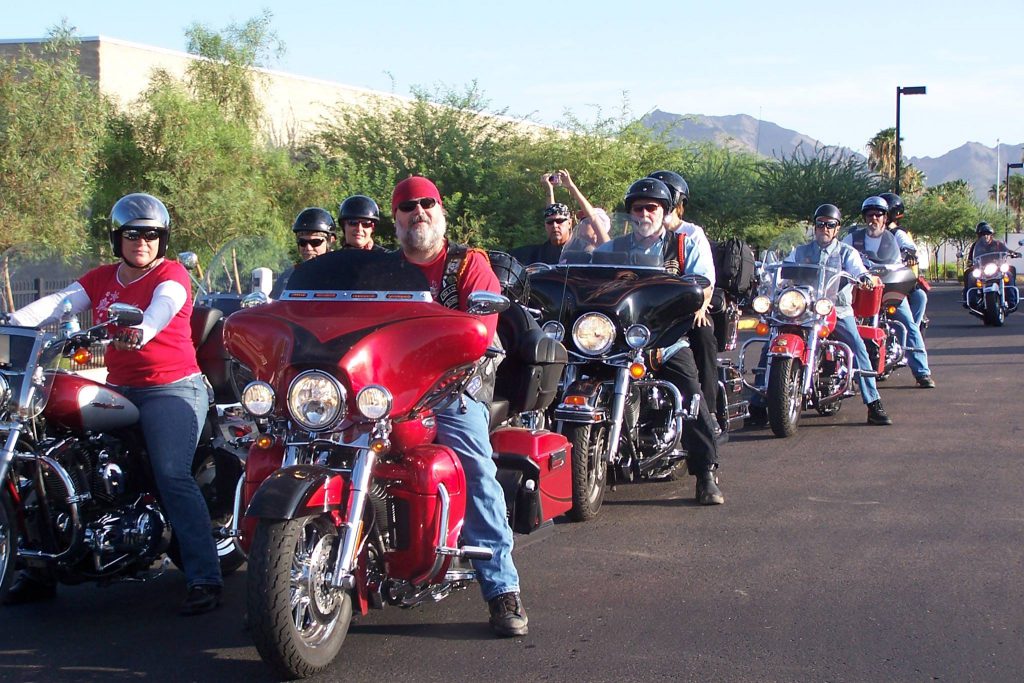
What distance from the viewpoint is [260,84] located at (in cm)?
3006

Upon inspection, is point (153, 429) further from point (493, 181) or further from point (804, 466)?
point (493, 181)

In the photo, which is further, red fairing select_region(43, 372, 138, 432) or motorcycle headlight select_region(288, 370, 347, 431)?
red fairing select_region(43, 372, 138, 432)

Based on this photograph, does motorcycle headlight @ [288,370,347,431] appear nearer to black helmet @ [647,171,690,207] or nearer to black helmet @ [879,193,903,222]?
black helmet @ [647,171,690,207]

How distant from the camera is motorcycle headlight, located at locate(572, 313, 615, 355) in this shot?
739cm

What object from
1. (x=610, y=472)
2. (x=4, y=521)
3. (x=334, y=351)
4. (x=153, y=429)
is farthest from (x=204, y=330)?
(x=610, y=472)

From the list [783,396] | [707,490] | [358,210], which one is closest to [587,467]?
[707,490]

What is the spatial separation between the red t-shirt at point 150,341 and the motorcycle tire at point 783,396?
5.70 metres

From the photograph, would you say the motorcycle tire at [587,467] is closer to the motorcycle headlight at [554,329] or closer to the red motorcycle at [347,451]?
the motorcycle headlight at [554,329]

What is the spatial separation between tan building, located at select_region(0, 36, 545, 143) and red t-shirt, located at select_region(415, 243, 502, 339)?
20.4 metres

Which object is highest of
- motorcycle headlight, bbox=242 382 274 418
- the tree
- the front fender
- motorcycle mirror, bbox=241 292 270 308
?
the tree

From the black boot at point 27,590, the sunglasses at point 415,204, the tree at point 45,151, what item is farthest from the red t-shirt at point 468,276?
the tree at point 45,151

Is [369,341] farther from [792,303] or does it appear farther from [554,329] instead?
[792,303]

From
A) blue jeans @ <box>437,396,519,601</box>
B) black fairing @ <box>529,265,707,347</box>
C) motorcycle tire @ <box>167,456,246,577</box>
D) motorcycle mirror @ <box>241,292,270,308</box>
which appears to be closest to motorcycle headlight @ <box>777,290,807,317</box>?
black fairing @ <box>529,265,707,347</box>

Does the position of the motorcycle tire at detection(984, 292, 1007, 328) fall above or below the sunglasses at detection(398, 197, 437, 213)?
below
